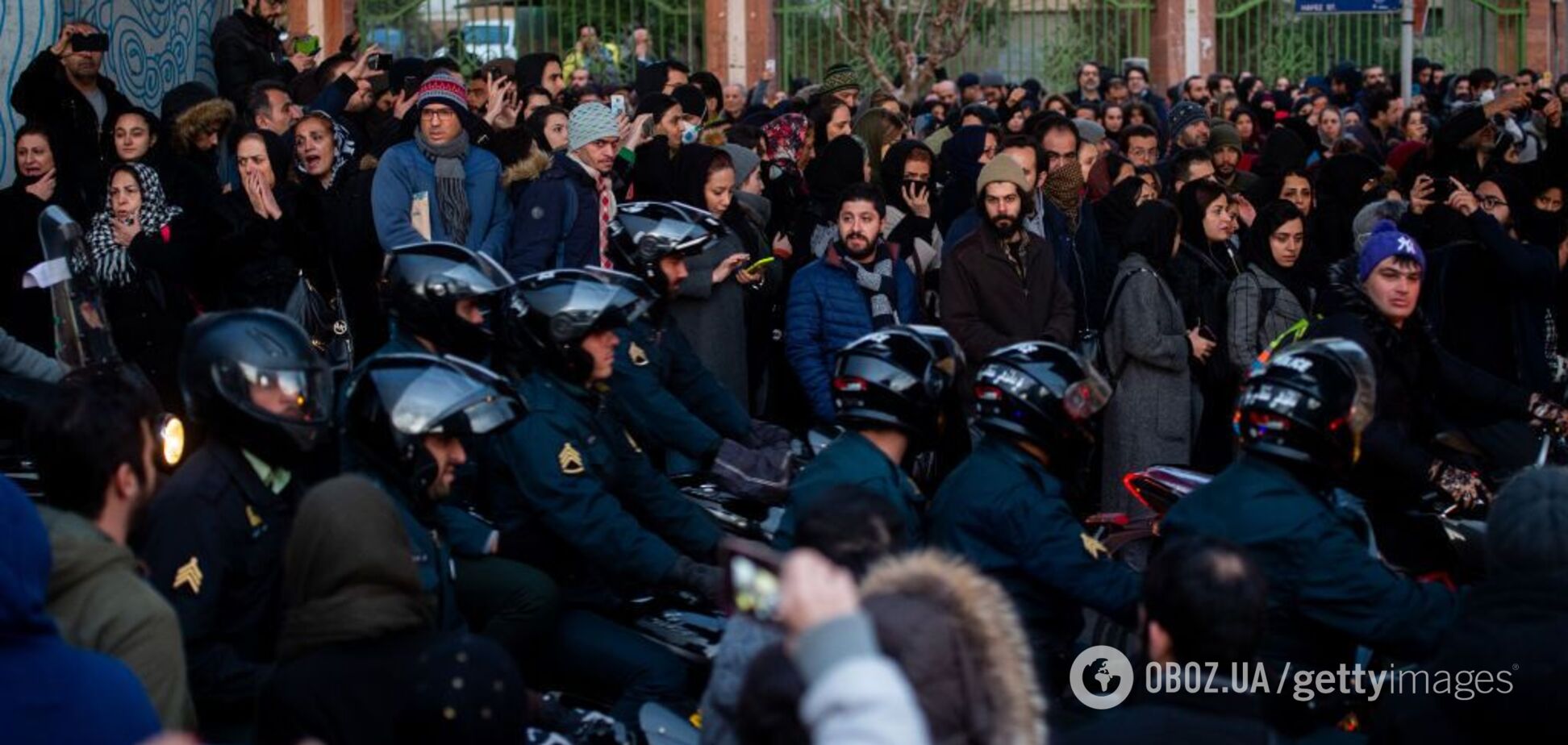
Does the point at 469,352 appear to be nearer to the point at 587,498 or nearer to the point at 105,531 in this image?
the point at 587,498

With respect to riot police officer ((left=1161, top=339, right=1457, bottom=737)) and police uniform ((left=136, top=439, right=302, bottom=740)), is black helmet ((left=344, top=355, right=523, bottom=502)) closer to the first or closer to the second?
police uniform ((left=136, top=439, right=302, bottom=740))

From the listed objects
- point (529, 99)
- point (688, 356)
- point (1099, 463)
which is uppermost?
point (529, 99)

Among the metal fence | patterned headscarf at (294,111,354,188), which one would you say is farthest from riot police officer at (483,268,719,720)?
the metal fence

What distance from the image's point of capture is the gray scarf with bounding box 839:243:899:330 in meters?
9.98

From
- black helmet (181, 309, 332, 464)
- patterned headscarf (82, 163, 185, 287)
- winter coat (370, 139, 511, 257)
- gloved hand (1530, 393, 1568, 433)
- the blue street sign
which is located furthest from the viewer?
the blue street sign

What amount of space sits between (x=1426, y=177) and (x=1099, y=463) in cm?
260

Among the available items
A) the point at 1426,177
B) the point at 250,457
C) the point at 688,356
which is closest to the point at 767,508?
the point at 688,356

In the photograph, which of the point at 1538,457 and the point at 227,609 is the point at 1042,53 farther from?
the point at 227,609

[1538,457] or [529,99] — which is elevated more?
[529,99]

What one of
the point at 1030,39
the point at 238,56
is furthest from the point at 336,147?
the point at 1030,39

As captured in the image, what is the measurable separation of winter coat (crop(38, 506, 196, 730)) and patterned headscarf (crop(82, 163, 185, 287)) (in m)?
4.27

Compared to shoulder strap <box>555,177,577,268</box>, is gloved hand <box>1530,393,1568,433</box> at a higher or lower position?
lower

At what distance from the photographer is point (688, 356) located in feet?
28.0

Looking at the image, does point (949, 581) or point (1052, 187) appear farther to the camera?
point (1052, 187)
